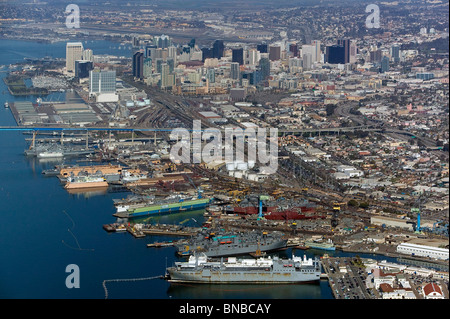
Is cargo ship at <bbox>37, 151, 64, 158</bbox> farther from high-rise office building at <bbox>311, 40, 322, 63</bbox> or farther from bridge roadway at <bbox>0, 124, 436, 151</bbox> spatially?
high-rise office building at <bbox>311, 40, 322, 63</bbox>

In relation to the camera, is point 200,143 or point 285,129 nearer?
point 200,143

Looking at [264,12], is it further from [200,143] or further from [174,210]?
[174,210]

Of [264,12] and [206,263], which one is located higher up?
[264,12]

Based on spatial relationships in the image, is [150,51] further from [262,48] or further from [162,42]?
[262,48]
